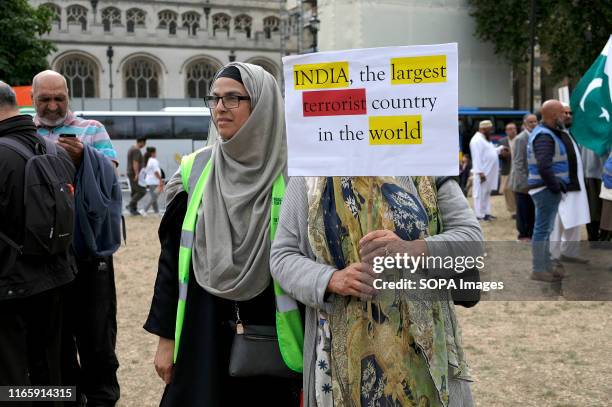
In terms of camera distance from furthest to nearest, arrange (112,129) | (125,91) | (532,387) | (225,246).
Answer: (125,91) < (112,129) < (532,387) < (225,246)

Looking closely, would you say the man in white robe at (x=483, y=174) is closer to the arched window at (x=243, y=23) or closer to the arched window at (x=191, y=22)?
the arched window at (x=191, y=22)

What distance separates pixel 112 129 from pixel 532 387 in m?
22.3

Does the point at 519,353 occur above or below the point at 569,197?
below

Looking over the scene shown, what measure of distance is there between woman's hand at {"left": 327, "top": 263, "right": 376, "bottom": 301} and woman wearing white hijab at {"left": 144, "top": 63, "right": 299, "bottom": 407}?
1.57 feet

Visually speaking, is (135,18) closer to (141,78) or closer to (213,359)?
(141,78)

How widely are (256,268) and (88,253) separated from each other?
184cm

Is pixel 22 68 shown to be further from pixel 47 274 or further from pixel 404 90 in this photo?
pixel 404 90

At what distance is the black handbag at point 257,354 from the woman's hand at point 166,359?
288 mm

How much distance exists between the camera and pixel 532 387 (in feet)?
15.1

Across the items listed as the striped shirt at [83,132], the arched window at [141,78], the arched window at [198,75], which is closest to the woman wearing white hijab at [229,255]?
the striped shirt at [83,132]

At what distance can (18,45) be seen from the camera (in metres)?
21.9

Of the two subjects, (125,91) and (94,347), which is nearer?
(94,347)

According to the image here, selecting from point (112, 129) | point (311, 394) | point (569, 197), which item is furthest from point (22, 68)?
point (311, 394)

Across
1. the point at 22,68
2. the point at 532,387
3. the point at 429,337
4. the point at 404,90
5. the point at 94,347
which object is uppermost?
the point at 22,68
